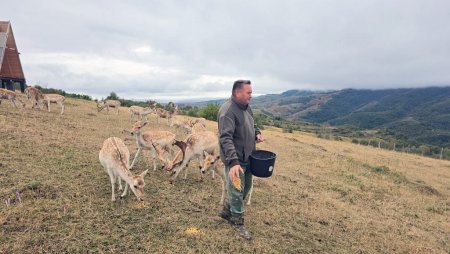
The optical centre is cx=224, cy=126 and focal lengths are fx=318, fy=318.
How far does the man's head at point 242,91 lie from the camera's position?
713cm

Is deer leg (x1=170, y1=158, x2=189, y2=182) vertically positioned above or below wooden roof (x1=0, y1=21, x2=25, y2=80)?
below

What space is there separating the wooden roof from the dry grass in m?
23.5

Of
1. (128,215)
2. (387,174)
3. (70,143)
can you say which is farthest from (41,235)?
(387,174)

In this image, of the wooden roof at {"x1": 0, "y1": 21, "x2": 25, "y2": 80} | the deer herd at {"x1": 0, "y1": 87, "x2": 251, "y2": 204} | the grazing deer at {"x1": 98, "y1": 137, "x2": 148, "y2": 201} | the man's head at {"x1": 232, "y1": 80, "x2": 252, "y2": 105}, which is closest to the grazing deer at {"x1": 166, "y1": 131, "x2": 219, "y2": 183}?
the deer herd at {"x1": 0, "y1": 87, "x2": 251, "y2": 204}

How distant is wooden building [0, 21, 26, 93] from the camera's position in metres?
34.5

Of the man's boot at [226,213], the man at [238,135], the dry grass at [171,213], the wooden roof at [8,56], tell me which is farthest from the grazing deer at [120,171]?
the wooden roof at [8,56]

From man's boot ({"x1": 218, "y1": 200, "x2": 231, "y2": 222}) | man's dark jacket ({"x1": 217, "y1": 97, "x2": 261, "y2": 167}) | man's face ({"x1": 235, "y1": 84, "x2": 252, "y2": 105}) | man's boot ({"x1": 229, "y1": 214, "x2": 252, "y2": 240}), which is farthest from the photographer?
man's boot ({"x1": 218, "y1": 200, "x2": 231, "y2": 222})

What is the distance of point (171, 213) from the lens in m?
8.40

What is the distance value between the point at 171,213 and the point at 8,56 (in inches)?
1442

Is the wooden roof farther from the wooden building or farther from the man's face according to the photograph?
the man's face

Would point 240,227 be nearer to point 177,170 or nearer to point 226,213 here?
point 226,213

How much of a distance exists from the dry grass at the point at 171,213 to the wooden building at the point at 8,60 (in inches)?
925

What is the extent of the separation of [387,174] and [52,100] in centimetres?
2549

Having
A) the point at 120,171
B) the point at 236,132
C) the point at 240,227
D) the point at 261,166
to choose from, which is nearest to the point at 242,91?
the point at 236,132
